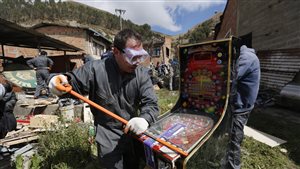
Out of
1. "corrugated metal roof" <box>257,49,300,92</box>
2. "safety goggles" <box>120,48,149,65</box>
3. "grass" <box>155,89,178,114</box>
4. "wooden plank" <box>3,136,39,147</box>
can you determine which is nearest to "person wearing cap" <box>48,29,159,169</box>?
"safety goggles" <box>120,48,149,65</box>

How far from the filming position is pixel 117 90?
1.53 meters

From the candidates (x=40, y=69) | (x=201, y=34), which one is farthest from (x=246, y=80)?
(x=201, y=34)

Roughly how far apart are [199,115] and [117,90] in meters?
1.02

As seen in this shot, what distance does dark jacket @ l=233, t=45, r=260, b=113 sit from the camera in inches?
81.0

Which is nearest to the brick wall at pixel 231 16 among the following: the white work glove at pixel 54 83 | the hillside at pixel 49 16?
the white work glove at pixel 54 83

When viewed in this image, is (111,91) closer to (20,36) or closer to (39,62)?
(39,62)

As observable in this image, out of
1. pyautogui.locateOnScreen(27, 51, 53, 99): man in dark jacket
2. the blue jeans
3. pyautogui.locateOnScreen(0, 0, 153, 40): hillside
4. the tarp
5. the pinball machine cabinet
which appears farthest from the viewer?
pyautogui.locateOnScreen(0, 0, 153, 40): hillside

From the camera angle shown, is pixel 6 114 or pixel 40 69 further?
pixel 40 69

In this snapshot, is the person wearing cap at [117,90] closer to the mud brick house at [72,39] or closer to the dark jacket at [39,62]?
the dark jacket at [39,62]

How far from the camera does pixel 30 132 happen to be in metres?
3.18

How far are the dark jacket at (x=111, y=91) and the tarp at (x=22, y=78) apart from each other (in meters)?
6.59

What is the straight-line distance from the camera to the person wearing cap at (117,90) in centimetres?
147

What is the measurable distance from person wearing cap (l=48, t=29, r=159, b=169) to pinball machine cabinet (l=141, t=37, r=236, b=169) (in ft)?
0.83

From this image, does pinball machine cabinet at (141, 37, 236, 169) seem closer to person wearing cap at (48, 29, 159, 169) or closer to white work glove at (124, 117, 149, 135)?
white work glove at (124, 117, 149, 135)
